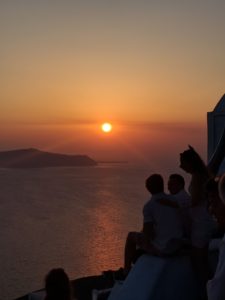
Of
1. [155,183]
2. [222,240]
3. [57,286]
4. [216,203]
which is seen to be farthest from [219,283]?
[155,183]

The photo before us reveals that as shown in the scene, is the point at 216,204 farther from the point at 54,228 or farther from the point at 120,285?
the point at 54,228

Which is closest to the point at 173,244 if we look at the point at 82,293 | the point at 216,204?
the point at 216,204

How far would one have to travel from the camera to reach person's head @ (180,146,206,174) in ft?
16.3

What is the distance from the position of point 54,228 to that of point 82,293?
181ft

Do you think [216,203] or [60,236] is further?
[60,236]

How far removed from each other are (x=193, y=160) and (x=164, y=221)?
2.73 feet

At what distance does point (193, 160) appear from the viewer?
499 centimetres

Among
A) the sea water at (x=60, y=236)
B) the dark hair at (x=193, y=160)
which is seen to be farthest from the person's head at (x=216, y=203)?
the sea water at (x=60, y=236)

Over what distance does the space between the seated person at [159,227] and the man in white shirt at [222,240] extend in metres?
2.67

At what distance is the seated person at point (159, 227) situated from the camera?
209 inches

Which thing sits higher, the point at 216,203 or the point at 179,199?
the point at 179,199

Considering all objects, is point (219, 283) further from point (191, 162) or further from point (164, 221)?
point (164, 221)

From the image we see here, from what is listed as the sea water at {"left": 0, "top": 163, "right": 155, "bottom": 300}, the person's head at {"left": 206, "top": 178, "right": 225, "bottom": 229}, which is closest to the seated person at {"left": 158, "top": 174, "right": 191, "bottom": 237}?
the person's head at {"left": 206, "top": 178, "right": 225, "bottom": 229}

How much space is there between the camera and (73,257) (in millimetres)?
54812
